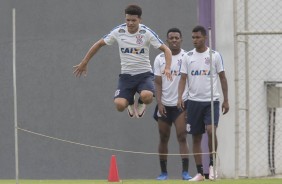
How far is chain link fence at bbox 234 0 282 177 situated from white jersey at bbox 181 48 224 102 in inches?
104

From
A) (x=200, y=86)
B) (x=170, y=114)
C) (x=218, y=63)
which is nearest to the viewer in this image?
(x=218, y=63)

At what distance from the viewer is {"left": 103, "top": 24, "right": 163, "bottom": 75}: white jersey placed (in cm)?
1330

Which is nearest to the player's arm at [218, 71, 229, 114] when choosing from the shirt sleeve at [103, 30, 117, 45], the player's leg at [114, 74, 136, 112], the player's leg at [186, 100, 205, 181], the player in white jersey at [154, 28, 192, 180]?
the player's leg at [186, 100, 205, 181]

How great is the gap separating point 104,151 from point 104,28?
7.41 feet

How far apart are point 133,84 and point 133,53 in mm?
487

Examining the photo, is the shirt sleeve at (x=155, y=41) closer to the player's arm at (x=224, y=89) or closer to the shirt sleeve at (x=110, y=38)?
the shirt sleeve at (x=110, y=38)

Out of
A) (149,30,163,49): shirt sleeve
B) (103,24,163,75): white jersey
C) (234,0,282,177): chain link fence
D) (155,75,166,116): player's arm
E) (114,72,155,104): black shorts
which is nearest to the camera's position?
(149,30,163,49): shirt sleeve

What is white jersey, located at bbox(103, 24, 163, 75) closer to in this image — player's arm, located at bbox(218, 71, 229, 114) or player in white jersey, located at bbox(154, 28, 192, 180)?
player in white jersey, located at bbox(154, 28, 192, 180)

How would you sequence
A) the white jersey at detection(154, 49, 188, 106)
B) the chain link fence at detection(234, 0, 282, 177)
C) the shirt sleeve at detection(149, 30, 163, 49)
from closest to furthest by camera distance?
the shirt sleeve at detection(149, 30, 163, 49) → the white jersey at detection(154, 49, 188, 106) → the chain link fence at detection(234, 0, 282, 177)

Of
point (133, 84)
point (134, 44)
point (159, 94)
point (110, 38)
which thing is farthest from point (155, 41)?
point (159, 94)

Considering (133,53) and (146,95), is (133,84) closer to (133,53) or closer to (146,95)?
(146,95)

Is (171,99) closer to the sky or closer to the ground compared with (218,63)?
closer to the ground

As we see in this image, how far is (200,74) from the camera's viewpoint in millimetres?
13344

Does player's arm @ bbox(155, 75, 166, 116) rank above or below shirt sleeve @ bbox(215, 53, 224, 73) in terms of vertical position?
below
